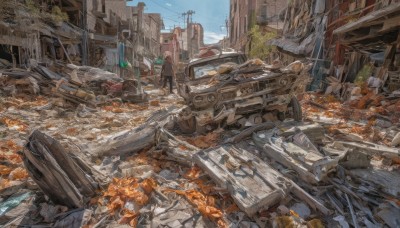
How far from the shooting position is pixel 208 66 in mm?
7203

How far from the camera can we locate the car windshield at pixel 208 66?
6.96 m

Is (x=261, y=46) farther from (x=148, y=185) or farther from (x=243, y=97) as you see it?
(x=148, y=185)

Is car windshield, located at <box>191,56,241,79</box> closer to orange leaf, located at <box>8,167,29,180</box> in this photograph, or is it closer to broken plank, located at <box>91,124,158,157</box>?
broken plank, located at <box>91,124,158,157</box>

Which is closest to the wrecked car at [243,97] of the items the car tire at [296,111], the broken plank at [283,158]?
the car tire at [296,111]

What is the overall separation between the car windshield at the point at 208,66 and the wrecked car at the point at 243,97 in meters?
0.67

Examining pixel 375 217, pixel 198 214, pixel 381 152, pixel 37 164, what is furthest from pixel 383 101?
pixel 37 164

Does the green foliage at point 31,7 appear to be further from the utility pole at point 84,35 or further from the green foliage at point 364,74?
the green foliage at point 364,74

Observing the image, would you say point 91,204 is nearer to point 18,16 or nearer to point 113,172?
point 113,172

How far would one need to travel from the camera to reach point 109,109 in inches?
392

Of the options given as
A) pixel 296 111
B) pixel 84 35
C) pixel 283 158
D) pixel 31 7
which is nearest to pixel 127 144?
pixel 283 158

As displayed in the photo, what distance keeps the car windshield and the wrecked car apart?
67cm


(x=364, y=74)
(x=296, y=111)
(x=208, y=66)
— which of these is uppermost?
(x=208, y=66)

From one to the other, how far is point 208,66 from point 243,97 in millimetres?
1967

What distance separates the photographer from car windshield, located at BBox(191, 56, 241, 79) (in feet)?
22.8
